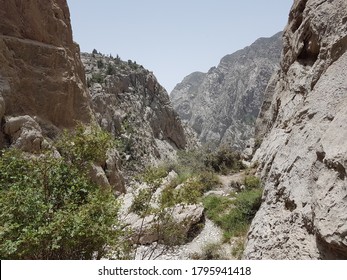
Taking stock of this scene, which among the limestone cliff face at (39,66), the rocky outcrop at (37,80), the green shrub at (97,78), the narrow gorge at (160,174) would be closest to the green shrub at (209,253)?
the narrow gorge at (160,174)

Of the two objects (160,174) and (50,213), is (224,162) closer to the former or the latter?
(160,174)

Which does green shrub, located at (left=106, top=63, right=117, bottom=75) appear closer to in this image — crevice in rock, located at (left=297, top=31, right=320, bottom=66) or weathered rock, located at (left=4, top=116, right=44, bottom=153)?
weathered rock, located at (left=4, top=116, right=44, bottom=153)

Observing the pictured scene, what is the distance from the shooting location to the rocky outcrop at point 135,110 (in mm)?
58875

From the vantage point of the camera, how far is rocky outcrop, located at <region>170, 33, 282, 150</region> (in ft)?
479

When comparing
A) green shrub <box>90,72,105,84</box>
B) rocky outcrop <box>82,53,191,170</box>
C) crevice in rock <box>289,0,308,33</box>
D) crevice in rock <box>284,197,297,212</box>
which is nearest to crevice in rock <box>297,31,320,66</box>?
crevice in rock <box>289,0,308,33</box>

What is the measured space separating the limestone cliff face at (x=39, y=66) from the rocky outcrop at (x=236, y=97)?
106m

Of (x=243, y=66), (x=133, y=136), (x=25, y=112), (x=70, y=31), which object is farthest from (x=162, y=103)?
(x=243, y=66)

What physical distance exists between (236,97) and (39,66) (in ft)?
498

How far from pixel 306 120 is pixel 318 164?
1955mm

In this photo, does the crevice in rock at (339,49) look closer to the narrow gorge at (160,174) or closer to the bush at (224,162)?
the narrow gorge at (160,174)

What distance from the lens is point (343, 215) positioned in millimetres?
4547

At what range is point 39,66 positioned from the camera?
53.0 ft

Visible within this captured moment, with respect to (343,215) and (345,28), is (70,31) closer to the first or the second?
(345,28)

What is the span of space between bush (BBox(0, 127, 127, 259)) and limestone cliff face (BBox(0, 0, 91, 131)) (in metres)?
8.95
